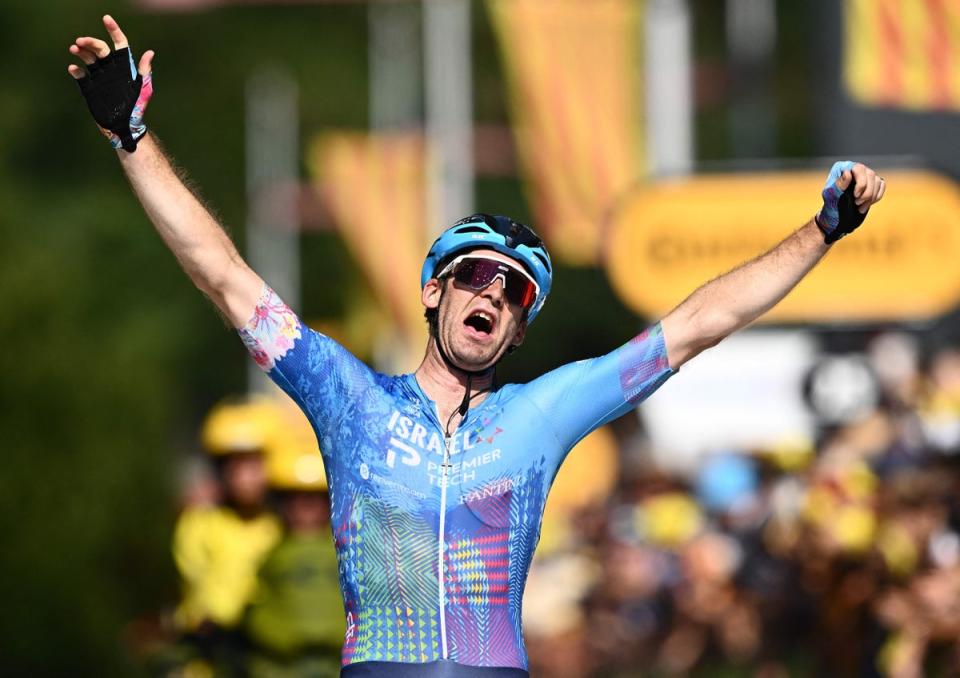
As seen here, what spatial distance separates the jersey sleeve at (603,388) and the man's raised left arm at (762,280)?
53 millimetres

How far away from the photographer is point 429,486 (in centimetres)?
541

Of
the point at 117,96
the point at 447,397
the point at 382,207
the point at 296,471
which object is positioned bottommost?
the point at 296,471

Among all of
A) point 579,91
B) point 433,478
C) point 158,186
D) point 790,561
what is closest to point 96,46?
point 158,186

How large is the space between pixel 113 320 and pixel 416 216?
4415mm

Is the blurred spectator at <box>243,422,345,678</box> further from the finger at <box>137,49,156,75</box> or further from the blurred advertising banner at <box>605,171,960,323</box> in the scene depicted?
the blurred advertising banner at <box>605,171,960,323</box>

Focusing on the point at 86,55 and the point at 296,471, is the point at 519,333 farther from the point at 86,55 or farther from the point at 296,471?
the point at 296,471

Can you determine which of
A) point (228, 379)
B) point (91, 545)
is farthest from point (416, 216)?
point (228, 379)

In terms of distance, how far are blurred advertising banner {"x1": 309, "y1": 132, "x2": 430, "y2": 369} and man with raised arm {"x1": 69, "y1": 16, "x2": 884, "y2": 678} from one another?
76.4ft

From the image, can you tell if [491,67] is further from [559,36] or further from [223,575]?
[223,575]

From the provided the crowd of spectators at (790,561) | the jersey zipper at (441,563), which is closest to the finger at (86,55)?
the jersey zipper at (441,563)

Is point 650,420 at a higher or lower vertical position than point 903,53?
lower

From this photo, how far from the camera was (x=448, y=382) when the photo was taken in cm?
565

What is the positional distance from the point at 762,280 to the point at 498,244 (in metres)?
0.69

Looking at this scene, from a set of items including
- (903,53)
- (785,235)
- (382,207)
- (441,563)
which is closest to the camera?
(441,563)
